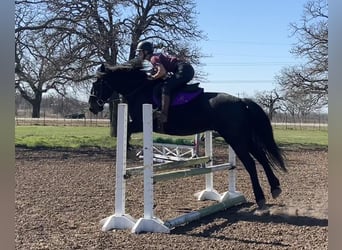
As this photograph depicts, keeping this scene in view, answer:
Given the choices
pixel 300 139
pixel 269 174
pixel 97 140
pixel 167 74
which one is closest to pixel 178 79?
pixel 167 74

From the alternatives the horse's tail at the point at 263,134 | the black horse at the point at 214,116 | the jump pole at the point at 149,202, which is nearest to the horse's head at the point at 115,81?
the black horse at the point at 214,116

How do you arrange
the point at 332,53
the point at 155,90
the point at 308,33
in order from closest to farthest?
the point at 332,53
the point at 155,90
the point at 308,33

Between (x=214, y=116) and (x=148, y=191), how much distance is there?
3.26ft

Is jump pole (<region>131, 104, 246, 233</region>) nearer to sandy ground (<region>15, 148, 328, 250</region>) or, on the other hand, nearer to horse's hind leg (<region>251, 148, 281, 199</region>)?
sandy ground (<region>15, 148, 328, 250</region>)

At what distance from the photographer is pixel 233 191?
4852 mm

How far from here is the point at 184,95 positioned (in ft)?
13.2

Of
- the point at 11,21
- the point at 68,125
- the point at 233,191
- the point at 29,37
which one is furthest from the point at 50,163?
the point at 68,125

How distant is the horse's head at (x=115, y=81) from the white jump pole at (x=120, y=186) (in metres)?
0.61

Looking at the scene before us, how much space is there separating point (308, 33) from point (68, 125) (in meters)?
13.5

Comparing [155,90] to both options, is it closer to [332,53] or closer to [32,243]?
[32,243]

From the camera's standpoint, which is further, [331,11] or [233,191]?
[233,191]

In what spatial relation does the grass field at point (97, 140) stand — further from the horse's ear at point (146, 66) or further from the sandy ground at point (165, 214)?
the horse's ear at point (146, 66)

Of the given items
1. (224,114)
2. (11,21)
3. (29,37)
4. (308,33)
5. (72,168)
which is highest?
(29,37)

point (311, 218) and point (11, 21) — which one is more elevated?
point (11, 21)
